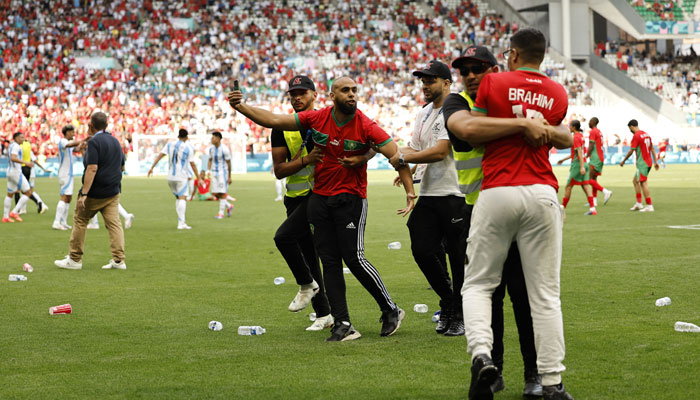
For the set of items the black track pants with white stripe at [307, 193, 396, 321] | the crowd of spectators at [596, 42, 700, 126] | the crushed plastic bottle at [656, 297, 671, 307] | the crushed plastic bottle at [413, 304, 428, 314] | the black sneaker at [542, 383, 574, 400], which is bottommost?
the crushed plastic bottle at [656, 297, 671, 307]

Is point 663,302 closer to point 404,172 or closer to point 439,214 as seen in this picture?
point 439,214

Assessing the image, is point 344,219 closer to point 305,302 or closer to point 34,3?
point 305,302

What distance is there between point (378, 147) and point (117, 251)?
6.26m

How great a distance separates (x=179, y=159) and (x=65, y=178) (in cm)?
243

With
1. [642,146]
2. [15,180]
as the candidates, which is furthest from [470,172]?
[15,180]

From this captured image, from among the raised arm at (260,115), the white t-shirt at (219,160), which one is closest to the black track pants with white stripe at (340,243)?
the raised arm at (260,115)

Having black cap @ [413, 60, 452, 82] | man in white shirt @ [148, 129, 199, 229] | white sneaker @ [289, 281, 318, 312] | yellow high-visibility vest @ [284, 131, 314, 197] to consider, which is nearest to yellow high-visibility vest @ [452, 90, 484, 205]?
black cap @ [413, 60, 452, 82]

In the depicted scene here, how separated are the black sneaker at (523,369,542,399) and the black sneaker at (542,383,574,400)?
255mm

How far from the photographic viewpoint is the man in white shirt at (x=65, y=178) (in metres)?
18.4

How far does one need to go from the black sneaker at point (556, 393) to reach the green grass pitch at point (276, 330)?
349 millimetres

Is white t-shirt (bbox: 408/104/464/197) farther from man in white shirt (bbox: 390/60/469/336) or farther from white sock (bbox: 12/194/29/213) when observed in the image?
white sock (bbox: 12/194/29/213)

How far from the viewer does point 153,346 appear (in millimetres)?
7074

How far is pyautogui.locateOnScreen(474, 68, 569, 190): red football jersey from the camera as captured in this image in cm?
494

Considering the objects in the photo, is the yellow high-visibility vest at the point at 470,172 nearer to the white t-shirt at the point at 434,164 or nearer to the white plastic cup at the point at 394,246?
the white t-shirt at the point at 434,164
